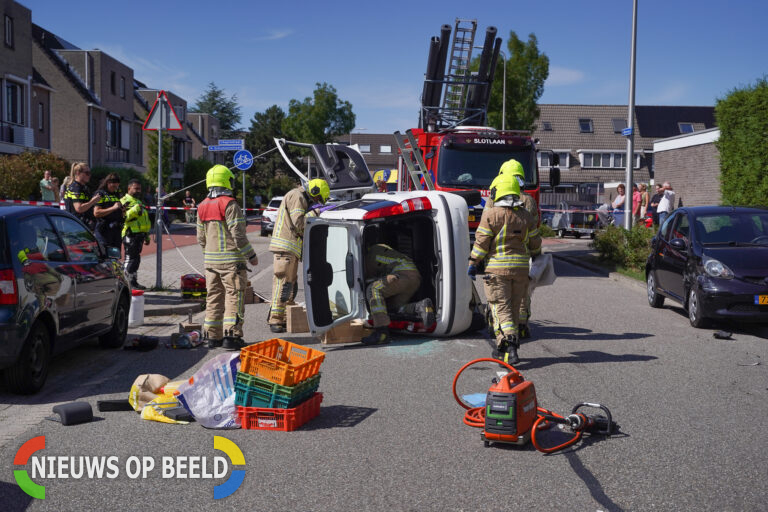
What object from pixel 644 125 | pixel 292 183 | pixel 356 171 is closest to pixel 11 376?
pixel 356 171

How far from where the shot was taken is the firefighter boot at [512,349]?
304 inches

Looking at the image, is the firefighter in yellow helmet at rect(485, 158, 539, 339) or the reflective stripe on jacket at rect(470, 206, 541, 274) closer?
the reflective stripe on jacket at rect(470, 206, 541, 274)

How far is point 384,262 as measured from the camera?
9.32m

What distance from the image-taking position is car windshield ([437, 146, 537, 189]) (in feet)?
51.7

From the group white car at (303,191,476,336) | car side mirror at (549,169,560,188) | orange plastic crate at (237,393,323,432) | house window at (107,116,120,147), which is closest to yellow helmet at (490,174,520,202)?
white car at (303,191,476,336)

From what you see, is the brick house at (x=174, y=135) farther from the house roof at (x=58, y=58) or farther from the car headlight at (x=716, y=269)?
the car headlight at (x=716, y=269)

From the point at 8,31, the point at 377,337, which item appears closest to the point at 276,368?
the point at 377,337

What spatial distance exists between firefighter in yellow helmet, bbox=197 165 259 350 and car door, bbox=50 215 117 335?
1.08 metres

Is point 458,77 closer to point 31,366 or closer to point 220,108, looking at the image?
point 31,366

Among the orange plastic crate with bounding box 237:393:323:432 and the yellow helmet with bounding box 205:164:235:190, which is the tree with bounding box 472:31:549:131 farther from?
the orange plastic crate with bounding box 237:393:323:432

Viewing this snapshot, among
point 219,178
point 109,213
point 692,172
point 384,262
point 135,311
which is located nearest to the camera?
point 219,178

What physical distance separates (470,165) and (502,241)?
26.8ft

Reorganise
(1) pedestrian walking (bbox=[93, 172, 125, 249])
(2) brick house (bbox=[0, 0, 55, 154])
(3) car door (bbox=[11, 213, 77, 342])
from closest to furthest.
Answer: (3) car door (bbox=[11, 213, 77, 342]) → (1) pedestrian walking (bbox=[93, 172, 125, 249]) → (2) brick house (bbox=[0, 0, 55, 154])

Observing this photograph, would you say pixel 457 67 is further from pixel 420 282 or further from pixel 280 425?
pixel 280 425
